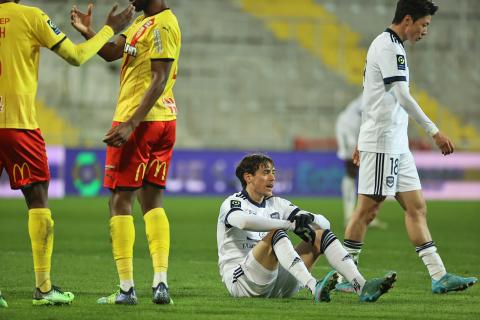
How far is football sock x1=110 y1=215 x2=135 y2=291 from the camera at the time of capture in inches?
265

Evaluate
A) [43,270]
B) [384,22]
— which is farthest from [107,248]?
[384,22]

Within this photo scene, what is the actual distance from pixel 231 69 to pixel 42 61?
5.02 metres

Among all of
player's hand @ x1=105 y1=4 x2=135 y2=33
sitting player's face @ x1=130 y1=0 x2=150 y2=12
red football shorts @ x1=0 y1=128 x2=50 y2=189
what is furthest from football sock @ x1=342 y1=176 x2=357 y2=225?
red football shorts @ x1=0 y1=128 x2=50 y2=189

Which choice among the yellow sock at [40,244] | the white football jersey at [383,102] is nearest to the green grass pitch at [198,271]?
the yellow sock at [40,244]

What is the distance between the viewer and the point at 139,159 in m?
6.80

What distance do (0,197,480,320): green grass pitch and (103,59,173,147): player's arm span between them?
113 centimetres

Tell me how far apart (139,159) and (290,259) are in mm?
1227

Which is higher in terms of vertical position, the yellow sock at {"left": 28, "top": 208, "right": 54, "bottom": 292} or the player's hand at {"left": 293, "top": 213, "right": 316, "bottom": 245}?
the player's hand at {"left": 293, "top": 213, "right": 316, "bottom": 245}

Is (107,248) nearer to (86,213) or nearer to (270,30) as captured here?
(86,213)

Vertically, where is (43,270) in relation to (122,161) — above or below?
below

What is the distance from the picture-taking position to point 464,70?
28469 mm

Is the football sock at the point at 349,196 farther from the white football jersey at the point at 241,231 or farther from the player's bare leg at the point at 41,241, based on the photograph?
the player's bare leg at the point at 41,241

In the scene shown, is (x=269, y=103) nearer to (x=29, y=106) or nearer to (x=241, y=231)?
(x=241, y=231)

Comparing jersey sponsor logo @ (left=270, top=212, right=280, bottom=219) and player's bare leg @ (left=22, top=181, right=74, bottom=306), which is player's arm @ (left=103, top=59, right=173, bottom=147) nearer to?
player's bare leg @ (left=22, top=181, right=74, bottom=306)
